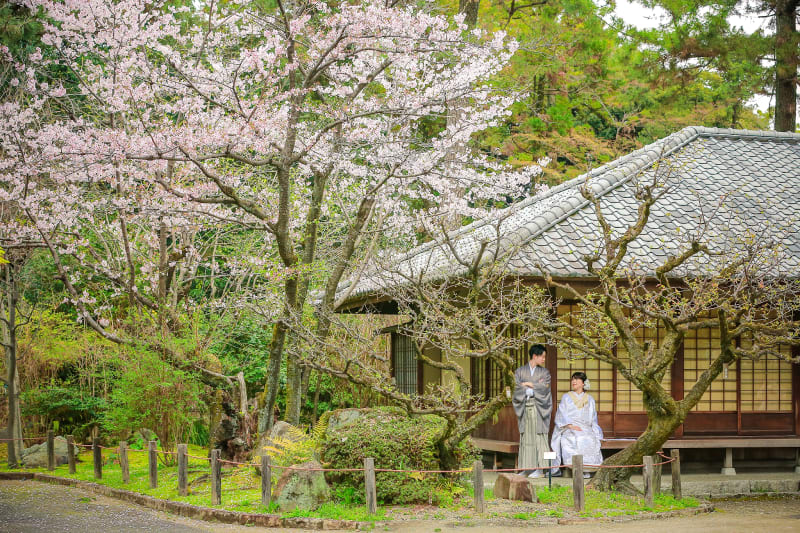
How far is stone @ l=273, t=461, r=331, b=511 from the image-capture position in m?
9.99

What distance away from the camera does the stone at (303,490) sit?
32.8ft

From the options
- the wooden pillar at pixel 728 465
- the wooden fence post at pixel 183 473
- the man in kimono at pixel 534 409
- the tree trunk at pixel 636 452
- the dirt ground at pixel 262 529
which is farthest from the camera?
the wooden pillar at pixel 728 465

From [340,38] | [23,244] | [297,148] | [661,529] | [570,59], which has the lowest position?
[661,529]

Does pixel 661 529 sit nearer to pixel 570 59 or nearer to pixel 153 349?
pixel 153 349

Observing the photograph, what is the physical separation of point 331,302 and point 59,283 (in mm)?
11716

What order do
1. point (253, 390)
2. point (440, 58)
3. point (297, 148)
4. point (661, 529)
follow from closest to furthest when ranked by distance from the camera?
point (661, 529)
point (297, 148)
point (440, 58)
point (253, 390)

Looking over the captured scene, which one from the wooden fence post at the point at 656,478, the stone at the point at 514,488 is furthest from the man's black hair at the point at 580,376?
the stone at the point at 514,488

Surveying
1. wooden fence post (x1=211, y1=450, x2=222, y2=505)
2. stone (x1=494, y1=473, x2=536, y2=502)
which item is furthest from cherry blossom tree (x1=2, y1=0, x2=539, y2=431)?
stone (x1=494, y1=473, x2=536, y2=502)

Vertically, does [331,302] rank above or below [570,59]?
below

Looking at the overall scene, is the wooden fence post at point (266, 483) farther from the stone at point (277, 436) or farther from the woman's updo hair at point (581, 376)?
the woman's updo hair at point (581, 376)

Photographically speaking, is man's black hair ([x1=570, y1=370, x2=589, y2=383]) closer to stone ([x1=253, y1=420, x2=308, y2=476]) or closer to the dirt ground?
the dirt ground

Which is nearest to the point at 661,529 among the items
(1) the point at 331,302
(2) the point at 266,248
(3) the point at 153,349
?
(1) the point at 331,302

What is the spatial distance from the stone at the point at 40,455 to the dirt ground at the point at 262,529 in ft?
9.11

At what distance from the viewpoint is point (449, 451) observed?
1066cm
